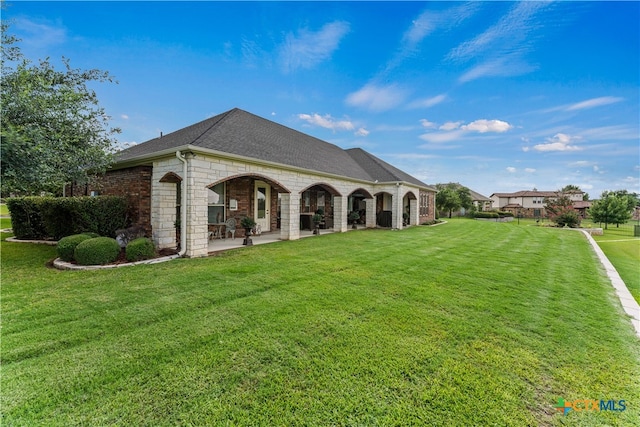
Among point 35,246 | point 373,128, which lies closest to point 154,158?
point 35,246

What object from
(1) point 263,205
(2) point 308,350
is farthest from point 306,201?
(2) point 308,350

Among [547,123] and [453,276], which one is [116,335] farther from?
[547,123]

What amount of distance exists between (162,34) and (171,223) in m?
7.78

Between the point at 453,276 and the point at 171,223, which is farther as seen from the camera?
the point at 171,223

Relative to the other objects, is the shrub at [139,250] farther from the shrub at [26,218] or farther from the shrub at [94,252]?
the shrub at [26,218]

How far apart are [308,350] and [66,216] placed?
1083 cm

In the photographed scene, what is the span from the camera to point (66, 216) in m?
9.07

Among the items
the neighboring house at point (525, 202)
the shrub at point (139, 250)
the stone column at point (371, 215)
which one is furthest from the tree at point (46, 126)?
the neighboring house at point (525, 202)

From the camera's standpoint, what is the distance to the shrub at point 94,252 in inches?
244

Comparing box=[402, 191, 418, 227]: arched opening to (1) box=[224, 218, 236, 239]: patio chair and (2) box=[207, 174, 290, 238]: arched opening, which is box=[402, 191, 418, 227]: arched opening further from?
(1) box=[224, 218, 236, 239]: patio chair

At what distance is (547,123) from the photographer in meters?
16.8

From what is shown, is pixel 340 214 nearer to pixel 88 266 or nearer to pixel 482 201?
pixel 88 266

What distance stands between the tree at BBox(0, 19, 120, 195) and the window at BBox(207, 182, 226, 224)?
3395 mm

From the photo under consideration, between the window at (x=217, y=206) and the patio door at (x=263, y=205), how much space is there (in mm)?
1686
